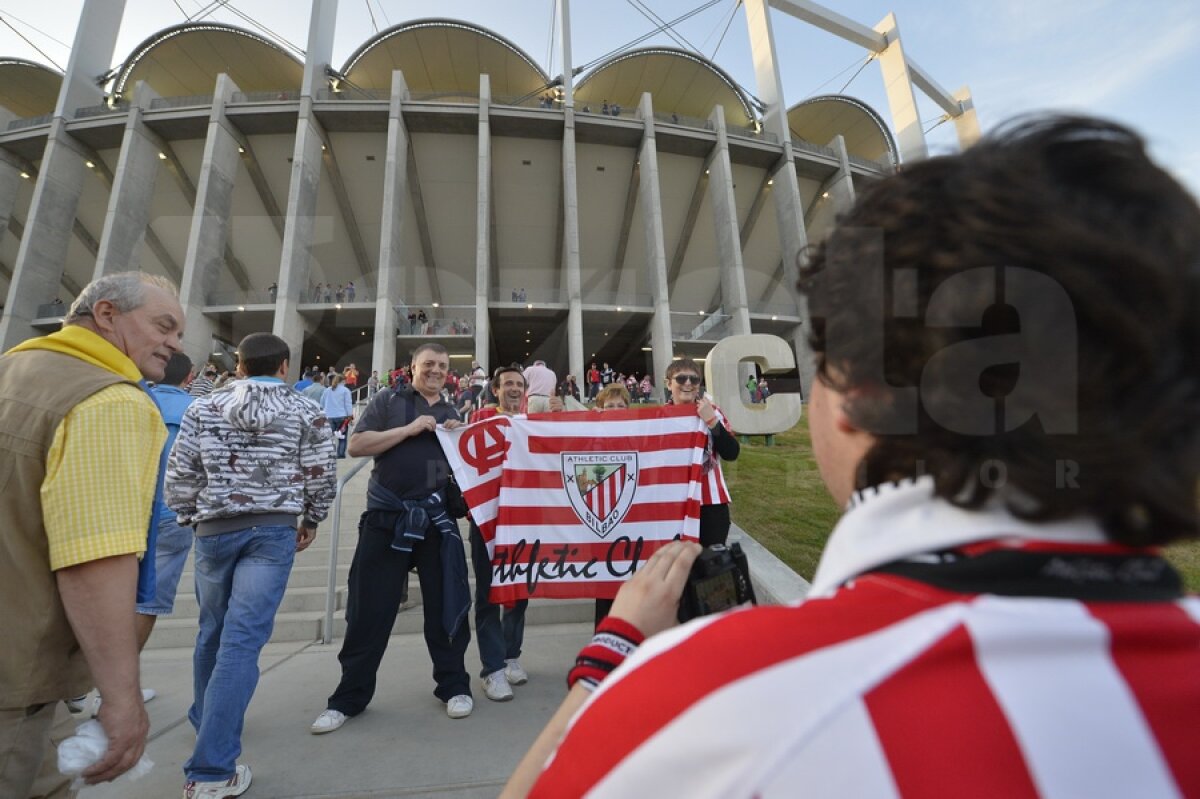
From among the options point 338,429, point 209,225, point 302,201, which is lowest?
point 338,429

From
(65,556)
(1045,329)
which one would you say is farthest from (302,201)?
(1045,329)

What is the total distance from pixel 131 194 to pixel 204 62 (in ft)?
31.3

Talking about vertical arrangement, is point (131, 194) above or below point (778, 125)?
below

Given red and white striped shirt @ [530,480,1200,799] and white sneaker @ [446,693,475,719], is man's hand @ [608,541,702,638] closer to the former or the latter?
red and white striped shirt @ [530,480,1200,799]

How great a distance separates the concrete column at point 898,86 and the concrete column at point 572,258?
17535 mm

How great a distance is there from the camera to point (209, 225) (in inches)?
855

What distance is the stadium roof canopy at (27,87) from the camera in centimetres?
2592

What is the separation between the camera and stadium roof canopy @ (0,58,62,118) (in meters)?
25.9

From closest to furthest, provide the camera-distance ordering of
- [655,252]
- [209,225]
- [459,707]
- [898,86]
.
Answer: [459,707] → [209,225] → [655,252] → [898,86]

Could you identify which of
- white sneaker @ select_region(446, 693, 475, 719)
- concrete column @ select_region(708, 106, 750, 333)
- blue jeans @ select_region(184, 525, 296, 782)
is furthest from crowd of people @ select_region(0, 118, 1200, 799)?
concrete column @ select_region(708, 106, 750, 333)

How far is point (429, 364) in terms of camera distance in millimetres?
3629

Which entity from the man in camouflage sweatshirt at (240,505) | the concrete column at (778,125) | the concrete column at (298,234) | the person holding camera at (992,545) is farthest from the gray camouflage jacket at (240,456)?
the concrete column at (778,125)

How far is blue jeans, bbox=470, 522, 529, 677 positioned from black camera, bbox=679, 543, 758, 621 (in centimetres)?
286

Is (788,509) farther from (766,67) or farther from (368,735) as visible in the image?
(766,67)
